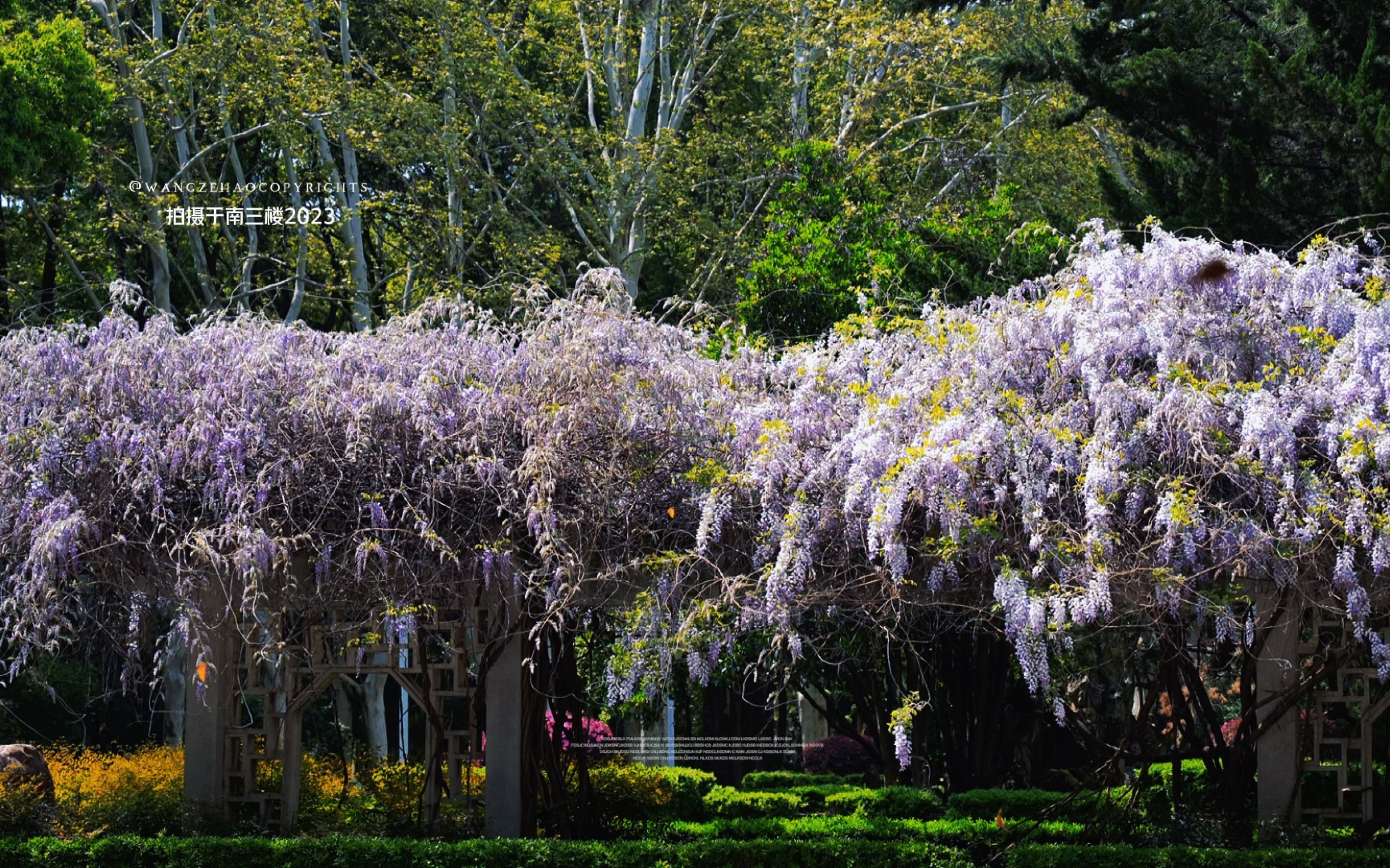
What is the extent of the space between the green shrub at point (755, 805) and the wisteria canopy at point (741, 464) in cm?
434

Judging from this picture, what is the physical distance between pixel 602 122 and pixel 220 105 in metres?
5.58

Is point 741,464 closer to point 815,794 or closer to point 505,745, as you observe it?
point 505,745

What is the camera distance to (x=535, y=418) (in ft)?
28.7

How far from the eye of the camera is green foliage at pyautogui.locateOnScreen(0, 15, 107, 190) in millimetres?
14969

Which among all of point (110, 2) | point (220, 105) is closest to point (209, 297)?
point (220, 105)

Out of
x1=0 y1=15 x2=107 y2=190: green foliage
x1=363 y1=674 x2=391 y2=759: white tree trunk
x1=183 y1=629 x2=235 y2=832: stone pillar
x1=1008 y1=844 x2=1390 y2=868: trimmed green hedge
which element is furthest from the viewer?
x1=363 y1=674 x2=391 y2=759: white tree trunk

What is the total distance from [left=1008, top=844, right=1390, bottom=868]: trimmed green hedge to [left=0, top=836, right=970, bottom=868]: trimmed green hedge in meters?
0.49

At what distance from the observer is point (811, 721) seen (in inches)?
909

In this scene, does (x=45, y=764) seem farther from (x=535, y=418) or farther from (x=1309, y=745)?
(x=1309, y=745)

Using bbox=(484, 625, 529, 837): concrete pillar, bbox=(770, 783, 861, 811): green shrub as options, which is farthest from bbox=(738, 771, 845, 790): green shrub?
bbox=(484, 625, 529, 837): concrete pillar

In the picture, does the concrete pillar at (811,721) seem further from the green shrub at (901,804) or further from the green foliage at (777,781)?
the green shrub at (901,804)

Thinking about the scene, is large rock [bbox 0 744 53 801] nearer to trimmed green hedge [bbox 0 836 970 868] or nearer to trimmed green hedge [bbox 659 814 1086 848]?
trimmed green hedge [bbox 0 836 970 868]

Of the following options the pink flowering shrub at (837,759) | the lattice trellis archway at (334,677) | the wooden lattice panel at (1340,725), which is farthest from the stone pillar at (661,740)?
the wooden lattice panel at (1340,725)

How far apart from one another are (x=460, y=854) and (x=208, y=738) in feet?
7.74
